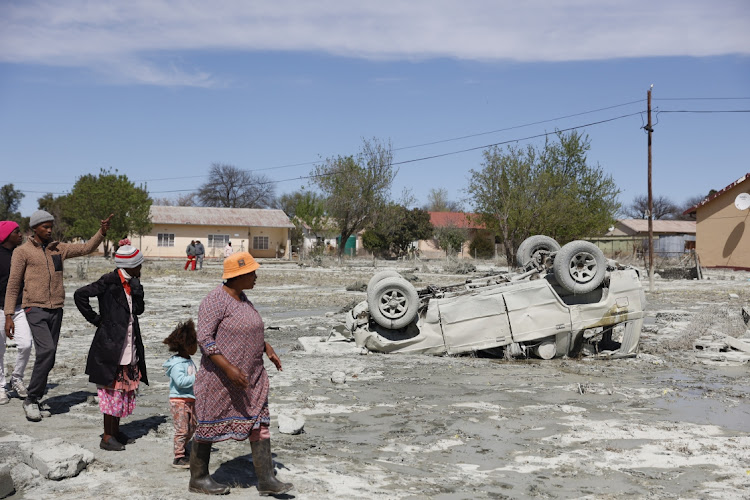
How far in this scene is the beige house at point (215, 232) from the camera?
59844 mm

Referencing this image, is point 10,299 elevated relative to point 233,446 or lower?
elevated

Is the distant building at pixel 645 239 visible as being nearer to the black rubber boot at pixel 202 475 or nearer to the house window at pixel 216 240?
the house window at pixel 216 240

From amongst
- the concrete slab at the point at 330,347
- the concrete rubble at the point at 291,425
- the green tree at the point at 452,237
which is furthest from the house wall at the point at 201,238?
the concrete rubble at the point at 291,425

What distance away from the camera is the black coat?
5.70m

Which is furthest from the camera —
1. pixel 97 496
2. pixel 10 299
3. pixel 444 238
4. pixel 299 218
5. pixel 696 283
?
pixel 299 218

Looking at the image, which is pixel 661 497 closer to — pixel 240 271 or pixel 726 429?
pixel 726 429

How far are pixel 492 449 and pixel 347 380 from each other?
3244 millimetres

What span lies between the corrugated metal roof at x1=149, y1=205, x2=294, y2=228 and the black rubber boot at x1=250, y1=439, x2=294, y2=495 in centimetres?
5755

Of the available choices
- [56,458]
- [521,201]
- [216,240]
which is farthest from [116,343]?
[216,240]

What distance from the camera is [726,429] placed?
264 inches

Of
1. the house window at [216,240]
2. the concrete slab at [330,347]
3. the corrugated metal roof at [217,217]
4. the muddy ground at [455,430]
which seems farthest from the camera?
the house window at [216,240]

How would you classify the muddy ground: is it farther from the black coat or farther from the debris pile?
the black coat

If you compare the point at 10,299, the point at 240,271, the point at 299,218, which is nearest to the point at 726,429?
the point at 240,271

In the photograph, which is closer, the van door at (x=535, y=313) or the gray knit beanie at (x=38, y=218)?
the gray knit beanie at (x=38, y=218)
